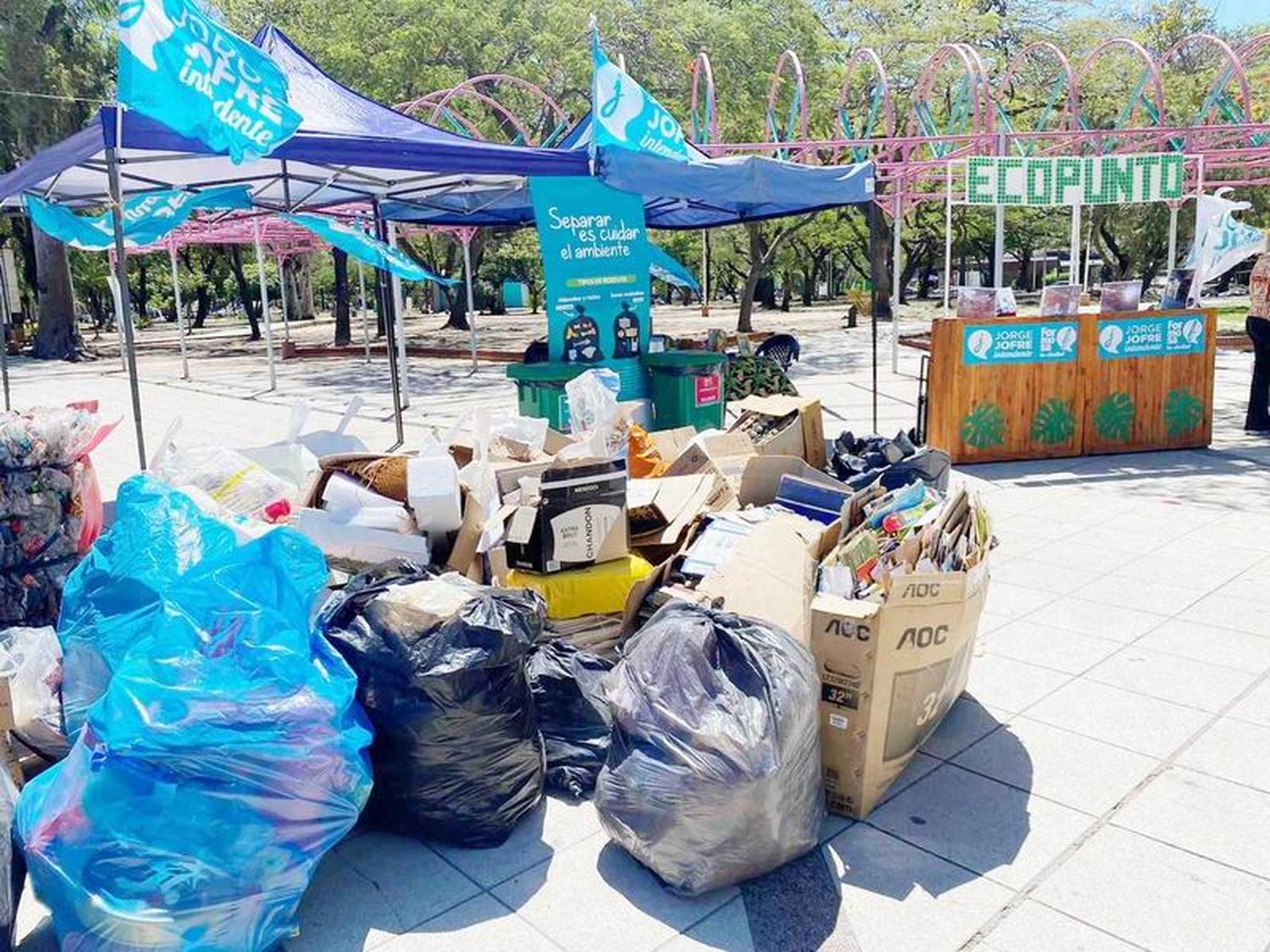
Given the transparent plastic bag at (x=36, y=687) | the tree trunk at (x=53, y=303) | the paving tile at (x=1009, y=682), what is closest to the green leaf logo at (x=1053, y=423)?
the paving tile at (x=1009, y=682)

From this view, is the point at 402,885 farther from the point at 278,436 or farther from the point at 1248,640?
the point at 278,436

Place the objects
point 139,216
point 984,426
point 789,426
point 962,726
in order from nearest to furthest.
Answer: point 962,726
point 789,426
point 139,216
point 984,426

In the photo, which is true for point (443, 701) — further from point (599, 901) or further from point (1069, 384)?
point (1069, 384)

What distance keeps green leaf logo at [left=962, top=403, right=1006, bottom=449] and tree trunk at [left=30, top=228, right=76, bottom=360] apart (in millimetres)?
22052

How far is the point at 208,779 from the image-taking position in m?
2.38

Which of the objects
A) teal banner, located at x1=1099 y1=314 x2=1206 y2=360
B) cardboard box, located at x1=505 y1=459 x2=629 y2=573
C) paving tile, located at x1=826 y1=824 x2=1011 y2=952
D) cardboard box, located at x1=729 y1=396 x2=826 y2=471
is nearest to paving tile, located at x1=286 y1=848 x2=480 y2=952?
paving tile, located at x1=826 y1=824 x2=1011 y2=952

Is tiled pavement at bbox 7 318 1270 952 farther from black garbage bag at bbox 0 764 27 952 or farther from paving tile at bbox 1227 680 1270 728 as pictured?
black garbage bag at bbox 0 764 27 952

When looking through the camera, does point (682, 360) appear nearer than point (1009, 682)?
No

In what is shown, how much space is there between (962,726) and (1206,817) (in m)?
0.83

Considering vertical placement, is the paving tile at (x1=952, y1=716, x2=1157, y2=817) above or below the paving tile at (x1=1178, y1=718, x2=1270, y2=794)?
below

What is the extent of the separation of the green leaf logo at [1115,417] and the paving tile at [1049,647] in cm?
429

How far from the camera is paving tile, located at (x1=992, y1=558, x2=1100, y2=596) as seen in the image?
5.11 meters

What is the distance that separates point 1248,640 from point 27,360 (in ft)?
84.6

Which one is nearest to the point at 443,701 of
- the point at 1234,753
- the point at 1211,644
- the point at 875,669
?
the point at 875,669
